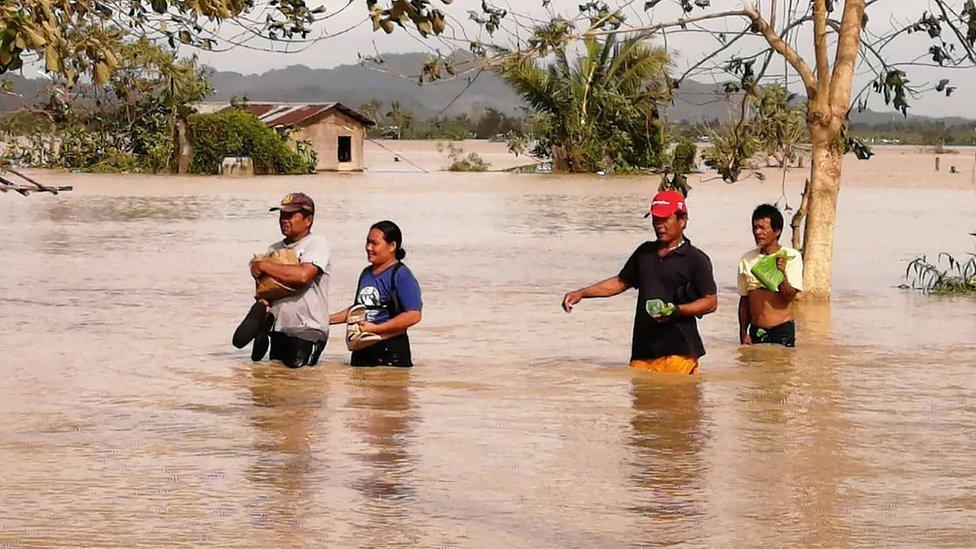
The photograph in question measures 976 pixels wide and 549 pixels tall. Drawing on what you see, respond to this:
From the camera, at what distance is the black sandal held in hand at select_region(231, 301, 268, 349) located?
406 inches

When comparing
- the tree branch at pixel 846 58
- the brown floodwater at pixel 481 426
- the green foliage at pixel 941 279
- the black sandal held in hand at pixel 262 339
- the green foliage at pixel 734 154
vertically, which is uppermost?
the tree branch at pixel 846 58

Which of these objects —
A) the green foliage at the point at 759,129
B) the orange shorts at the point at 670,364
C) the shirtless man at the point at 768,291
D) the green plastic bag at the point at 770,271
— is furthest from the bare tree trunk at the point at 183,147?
the orange shorts at the point at 670,364

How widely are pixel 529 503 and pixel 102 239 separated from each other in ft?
63.7

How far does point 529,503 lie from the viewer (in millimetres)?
7465

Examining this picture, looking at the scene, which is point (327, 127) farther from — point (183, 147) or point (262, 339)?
point (262, 339)

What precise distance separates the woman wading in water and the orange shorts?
4.38ft

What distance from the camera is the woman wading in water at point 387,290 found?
32.8 ft

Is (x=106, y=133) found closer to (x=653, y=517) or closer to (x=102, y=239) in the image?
(x=102, y=239)

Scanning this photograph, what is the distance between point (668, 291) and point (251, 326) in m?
2.58

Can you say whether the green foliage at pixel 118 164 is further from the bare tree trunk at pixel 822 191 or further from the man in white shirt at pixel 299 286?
the man in white shirt at pixel 299 286

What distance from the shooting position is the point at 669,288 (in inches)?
372

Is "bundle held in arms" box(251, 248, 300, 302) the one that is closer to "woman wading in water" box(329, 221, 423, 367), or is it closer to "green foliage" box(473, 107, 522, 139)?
"woman wading in water" box(329, 221, 423, 367)

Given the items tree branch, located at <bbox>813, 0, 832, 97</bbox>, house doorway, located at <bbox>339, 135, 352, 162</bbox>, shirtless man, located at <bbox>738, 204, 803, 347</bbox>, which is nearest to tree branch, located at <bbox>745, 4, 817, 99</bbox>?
tree branch, located at <bbox>813, 0, 832, 97</bbox>

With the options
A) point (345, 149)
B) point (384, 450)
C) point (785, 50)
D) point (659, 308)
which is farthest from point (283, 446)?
point (345, 149)
